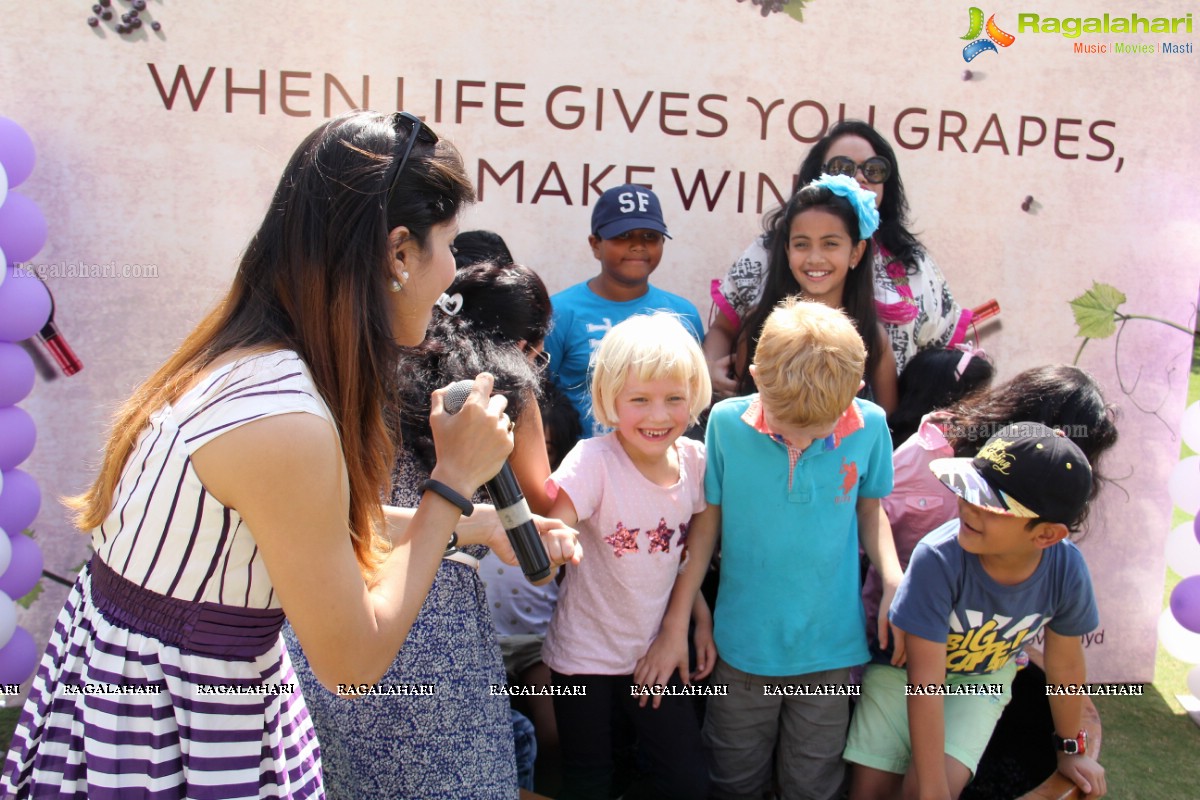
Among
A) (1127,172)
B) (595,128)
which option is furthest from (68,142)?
(1127,172)

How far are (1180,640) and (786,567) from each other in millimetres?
2364

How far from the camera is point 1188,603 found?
354 centimetres

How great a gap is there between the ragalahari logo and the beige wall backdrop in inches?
1.2

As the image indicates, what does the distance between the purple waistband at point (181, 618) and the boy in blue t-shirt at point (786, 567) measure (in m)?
1.27

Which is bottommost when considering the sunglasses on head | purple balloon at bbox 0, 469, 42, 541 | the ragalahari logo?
purple balloon at bbox 0, 469, 42, 541

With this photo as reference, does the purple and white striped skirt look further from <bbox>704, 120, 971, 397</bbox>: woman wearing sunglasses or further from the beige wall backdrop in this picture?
the beige wall backdrop

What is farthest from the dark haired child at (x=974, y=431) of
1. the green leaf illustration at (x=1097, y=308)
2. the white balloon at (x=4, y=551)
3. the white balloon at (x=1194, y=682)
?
the white balloon at (x=4, y=551)

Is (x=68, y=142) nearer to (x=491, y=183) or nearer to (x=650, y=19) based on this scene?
(x=491, y=183)

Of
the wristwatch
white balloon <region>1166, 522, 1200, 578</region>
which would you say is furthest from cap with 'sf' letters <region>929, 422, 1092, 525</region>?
white balloon <region>1166, 522, 1200, 578</region>

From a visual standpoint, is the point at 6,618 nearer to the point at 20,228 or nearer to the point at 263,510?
the point at 20,228

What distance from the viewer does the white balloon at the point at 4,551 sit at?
2.85 meters

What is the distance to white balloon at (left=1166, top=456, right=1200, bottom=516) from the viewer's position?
3.63 m

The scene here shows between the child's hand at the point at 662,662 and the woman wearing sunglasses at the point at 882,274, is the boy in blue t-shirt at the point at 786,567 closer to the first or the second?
the child's hand at the point at 662,662

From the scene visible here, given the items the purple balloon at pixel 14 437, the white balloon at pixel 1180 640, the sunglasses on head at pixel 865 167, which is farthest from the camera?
the white balloon at pixel 1180 640
